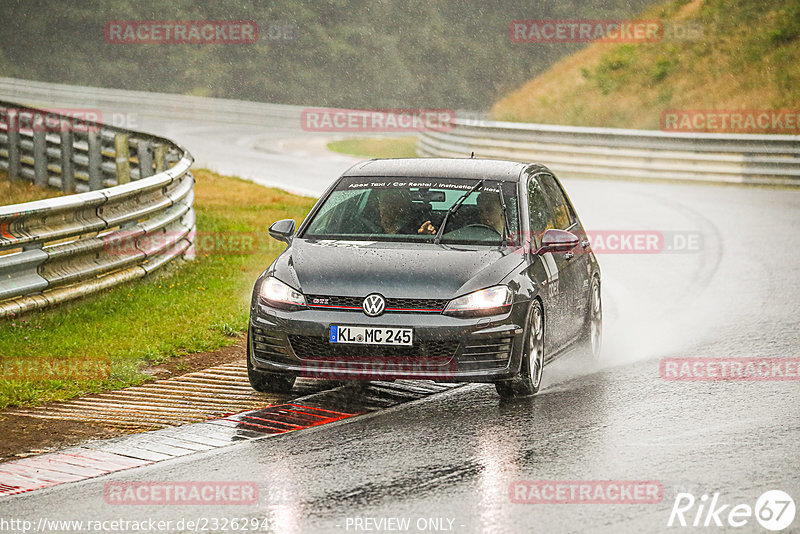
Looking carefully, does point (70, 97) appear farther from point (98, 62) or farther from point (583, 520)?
point (583, 520)

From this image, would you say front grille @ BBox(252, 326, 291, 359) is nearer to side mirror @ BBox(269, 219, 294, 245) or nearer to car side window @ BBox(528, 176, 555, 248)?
side mirror @ BBox(269, 219, 294, 245)

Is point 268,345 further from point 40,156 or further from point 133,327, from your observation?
point 40,156

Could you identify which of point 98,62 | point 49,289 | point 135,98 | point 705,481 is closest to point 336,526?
point 705,481

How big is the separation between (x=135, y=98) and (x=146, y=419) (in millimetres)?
41780

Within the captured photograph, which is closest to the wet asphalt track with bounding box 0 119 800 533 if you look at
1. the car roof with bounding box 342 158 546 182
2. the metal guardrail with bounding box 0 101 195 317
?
the car roof with bounding box 342 158 546 182

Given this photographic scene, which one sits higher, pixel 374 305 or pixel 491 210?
pixel 491 210

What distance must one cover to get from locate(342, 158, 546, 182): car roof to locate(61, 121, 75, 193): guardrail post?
1139cm

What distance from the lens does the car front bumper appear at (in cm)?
765

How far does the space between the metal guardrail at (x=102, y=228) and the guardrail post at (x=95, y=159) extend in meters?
0.02

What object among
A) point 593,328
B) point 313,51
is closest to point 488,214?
point 593,328

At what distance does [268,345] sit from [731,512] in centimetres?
340

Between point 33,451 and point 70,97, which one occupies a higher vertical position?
point 33,451

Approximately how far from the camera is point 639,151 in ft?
89.2

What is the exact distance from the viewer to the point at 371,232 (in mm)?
8773
